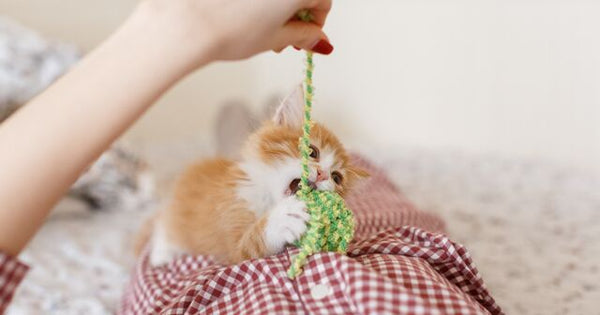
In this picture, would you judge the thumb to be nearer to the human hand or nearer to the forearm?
the human hand

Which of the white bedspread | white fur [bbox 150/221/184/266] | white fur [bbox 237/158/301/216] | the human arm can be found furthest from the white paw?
the human arm

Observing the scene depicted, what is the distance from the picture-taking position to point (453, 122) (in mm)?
2432

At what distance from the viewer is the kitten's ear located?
0.81 m

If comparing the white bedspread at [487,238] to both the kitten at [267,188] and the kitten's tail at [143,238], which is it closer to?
the kitten's tail at [143,238]

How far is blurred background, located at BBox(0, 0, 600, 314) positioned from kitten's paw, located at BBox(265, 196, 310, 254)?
49cm

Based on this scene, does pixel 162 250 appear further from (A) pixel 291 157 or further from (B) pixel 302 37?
(B) pixel 302 37

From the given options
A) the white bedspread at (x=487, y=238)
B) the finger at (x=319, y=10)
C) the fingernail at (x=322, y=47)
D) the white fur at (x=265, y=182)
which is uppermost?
the finger at (x=319, y=10)

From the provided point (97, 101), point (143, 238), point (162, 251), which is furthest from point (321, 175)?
point (143, 238)

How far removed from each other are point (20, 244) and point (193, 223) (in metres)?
0.44

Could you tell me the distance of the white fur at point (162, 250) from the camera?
102 cm

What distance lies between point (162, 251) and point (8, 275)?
50cm

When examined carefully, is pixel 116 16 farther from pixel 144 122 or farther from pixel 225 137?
pixel 225 137

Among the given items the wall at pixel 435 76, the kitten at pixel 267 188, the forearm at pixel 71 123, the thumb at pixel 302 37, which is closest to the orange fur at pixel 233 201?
the kitten at pixel 267 188

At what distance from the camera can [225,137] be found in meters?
2.01
